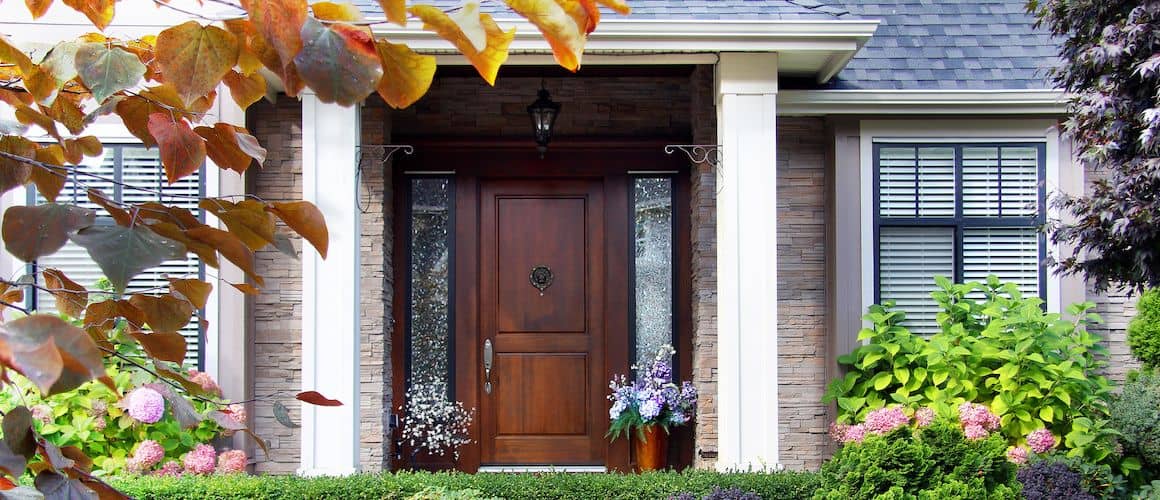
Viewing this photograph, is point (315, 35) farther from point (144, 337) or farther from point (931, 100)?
point (931, 100)

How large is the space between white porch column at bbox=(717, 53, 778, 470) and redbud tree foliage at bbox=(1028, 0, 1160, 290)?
143 cm

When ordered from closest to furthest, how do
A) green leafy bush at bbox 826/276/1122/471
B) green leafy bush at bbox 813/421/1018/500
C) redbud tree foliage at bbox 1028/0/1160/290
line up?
green leafy bush at bbox 813/421/1018/500, redbud tree foliage at bbox 1028/0/1160/290, green leafy bush at bbox 826/276/1122/471

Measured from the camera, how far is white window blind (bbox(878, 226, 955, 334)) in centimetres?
586

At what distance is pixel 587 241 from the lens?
6.73 metres

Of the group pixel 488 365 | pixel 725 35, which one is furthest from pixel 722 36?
pixel 488 365

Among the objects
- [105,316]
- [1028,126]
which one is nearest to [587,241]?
[1028,126]

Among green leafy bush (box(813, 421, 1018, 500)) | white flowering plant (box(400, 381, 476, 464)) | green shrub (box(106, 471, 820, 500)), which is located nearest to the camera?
green leafy bush (box(813, 421, 1018, 500))

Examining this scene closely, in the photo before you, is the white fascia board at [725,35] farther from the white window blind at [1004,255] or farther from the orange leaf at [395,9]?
the orange leaf at [395,9]

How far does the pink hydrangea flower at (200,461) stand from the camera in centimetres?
510

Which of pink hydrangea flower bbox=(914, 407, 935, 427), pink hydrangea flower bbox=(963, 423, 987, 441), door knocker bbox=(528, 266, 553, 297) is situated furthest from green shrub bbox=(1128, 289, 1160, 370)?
door knocker bbox=(528, 266, 553, 297)

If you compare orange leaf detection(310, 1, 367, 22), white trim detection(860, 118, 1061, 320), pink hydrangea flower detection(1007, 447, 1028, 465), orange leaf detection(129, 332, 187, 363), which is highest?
white trim detection(860, 118, 1061, 320)

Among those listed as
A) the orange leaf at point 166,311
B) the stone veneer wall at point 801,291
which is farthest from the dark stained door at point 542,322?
the orange leaf at point 166,311

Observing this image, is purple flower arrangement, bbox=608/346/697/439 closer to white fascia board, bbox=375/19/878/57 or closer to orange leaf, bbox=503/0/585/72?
white fascia board, bbox=375/19/878/57

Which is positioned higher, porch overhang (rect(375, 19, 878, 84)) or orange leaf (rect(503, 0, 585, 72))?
porch overhang (rect(375, 19, 878, 84))
